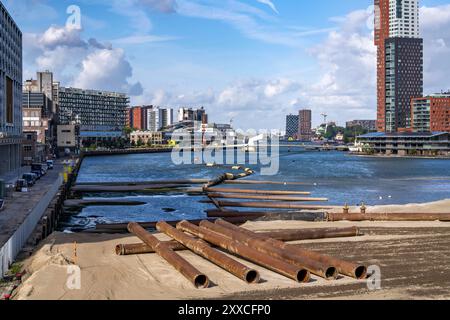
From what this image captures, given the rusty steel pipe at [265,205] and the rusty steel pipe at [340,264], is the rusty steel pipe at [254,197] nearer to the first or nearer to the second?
the rusty steel pipe at [265,205]

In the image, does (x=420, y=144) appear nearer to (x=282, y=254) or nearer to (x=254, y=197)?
(x=254, y=197)

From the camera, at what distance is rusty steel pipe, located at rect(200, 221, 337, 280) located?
2056 centimetres

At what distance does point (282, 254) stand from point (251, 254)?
1453 mm

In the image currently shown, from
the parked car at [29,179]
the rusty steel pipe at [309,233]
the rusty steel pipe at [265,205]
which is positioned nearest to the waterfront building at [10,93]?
the parked car at [29,179]

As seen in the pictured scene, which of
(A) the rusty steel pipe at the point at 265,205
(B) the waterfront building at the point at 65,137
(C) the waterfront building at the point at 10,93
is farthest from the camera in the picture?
(B) the waterfront building at the point at 65,137

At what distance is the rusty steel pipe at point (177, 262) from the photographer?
19.7m

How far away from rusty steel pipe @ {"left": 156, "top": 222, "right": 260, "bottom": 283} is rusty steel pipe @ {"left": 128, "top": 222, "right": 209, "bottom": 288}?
1.25 meters

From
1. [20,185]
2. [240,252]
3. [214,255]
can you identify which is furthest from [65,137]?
[214,255]

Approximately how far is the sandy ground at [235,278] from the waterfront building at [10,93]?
45002 mm

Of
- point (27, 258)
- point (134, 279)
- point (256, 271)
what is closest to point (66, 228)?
point (27, 258)

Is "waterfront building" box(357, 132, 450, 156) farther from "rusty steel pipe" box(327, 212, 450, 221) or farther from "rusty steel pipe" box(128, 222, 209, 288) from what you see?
"rusty steel pipe" box(128, 222, 209, 288)

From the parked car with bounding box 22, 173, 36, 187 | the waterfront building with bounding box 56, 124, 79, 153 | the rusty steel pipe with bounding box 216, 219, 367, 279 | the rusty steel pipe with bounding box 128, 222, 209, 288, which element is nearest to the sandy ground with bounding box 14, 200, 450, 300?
the rusty steel pipe with bounding box 128, 222, 209, 288

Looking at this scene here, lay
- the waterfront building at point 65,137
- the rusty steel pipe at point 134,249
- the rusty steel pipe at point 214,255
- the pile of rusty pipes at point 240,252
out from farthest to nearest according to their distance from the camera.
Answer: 1. the waterfront building at point 65,137
2. the rusty steel pipe at point 134,249
3. the pile of rusty pipes at point 240,252
4. the rusty steel pipe at point 214,255
